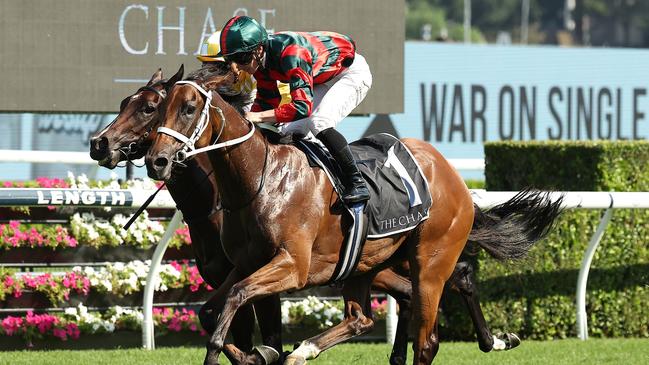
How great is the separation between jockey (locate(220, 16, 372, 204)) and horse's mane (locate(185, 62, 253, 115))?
0.21 feet

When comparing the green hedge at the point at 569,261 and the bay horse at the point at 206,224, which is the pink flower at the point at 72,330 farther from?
the green hedge at the point at 569,261

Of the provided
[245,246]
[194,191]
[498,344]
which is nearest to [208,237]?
[194,191]

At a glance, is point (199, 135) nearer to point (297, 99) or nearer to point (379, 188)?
point (297, 99)

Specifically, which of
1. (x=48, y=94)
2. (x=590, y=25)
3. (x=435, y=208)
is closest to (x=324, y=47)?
(x=435, y=208)

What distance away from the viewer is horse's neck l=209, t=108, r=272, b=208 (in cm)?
472

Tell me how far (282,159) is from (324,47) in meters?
0.59

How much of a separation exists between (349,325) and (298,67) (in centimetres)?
123

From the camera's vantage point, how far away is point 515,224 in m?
6.18

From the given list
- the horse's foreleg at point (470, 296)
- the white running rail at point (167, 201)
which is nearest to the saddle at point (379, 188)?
the horse's foreleg at point (470, 296)

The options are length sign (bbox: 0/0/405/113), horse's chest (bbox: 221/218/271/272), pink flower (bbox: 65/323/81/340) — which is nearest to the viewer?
horse's chest (bbox: 221/218/271/272)

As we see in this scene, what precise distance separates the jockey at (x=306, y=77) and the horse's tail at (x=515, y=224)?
111 centimetres

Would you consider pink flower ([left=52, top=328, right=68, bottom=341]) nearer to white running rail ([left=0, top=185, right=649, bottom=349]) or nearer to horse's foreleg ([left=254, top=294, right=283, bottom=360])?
white running rail ([left=0, top=185, right=649, bottom=349])

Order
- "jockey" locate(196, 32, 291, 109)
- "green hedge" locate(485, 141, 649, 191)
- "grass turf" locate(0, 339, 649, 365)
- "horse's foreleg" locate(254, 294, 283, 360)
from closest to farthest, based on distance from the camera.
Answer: "jockey" locate(196, 32, 291, 109) < "horse's foreleg" locate(254, 294, 283, 360) < "grass turf" locate(0, 339, 649, 365) < "green hedge" locate(485, 141, 649, 191)

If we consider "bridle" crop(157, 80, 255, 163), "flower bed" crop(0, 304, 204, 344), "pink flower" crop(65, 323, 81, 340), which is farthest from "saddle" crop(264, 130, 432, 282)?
"pink flower" crop(65, 323, 81, 340)
